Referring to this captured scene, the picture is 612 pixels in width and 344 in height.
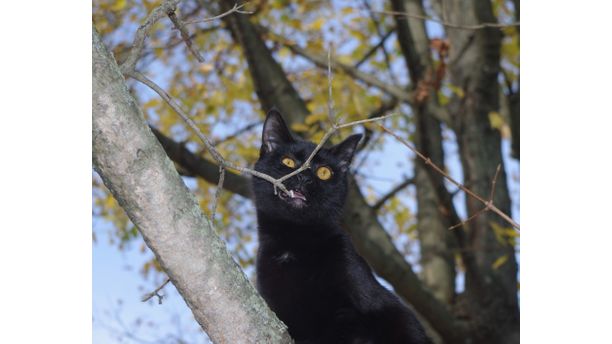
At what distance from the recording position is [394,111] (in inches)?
176

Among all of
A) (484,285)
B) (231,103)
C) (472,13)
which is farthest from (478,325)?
(231,103)

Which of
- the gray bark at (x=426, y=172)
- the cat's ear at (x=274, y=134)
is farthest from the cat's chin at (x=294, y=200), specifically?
the gray bark at (x=426, y=172)

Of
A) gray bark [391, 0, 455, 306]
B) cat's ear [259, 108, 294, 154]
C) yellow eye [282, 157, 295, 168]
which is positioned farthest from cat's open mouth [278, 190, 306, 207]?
gray bark [391, 0, 455, 306]

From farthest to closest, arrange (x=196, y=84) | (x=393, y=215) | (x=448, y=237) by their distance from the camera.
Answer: (x=393, y=215) → (x=196, y=84) → (x=448, y=237)

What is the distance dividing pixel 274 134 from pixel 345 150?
262 mm

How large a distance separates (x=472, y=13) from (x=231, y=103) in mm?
1758

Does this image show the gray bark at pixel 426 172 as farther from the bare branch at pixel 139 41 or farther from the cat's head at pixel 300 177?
the bare branch at pixel 139 41

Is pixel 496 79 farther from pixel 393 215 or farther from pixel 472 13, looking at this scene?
pixel 393 215

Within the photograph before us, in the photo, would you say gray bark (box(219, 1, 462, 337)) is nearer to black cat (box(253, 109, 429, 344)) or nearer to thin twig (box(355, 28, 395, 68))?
black cat (box(253, 109, 429, 344))

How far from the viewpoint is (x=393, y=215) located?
223 inches

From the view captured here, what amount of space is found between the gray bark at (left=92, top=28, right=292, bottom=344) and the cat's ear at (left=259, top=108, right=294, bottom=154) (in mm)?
863

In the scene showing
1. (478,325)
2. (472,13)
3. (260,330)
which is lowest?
(260,330)

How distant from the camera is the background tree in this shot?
3.55 metres

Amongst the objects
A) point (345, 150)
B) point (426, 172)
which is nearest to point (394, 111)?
point (426, 172)
